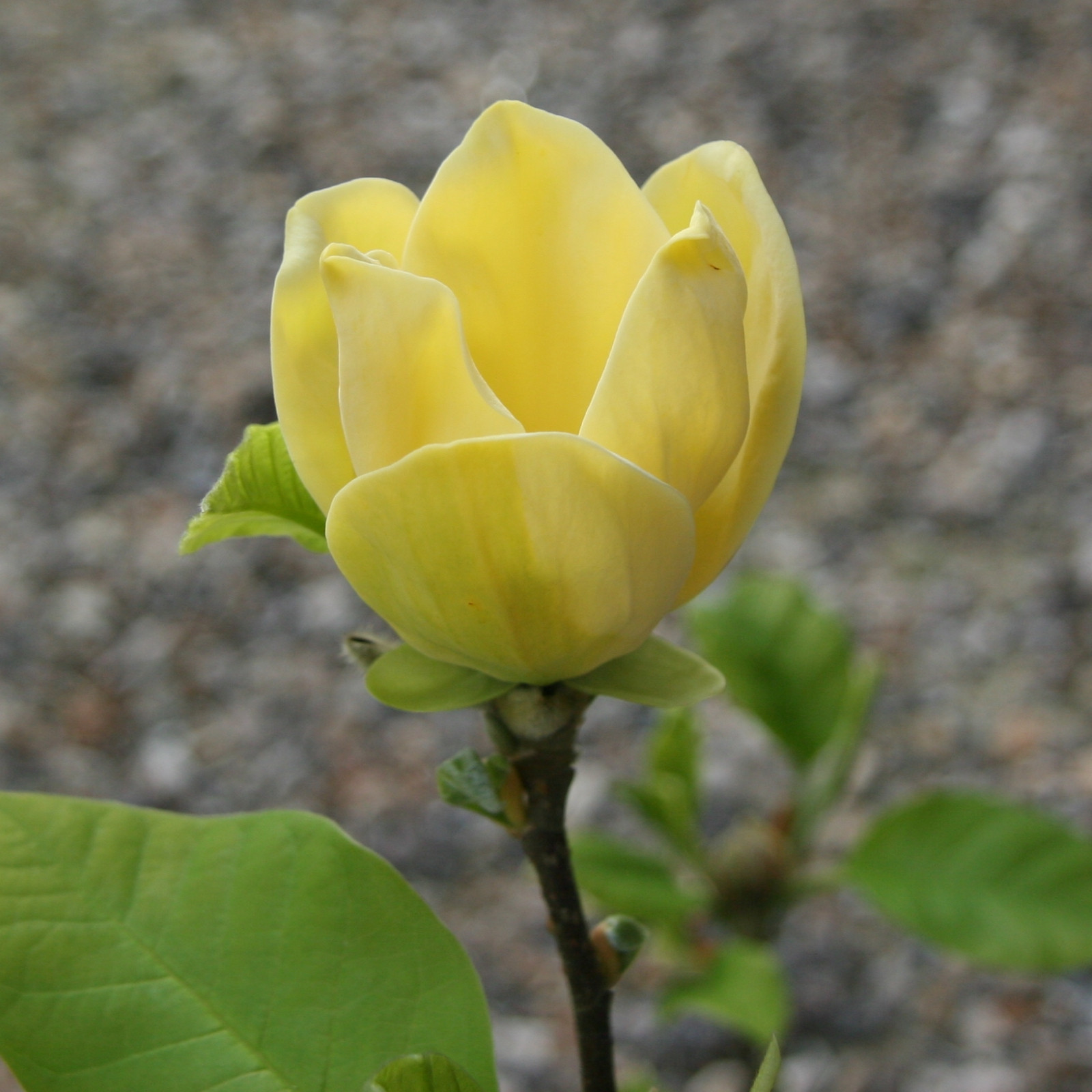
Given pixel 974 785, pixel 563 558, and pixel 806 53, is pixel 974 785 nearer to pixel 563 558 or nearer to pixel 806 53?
pixel 563 558

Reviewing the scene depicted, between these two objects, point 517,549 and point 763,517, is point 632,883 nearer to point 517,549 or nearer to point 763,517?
point 517,549

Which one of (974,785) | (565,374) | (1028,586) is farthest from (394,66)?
(565,374)

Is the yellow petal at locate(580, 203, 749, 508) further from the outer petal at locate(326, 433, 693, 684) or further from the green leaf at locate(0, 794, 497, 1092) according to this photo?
the green leaf at locate(0, 794, 497, 1092)

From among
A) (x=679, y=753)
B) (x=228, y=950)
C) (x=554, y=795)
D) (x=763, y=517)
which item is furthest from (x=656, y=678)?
(x=763, y=517)

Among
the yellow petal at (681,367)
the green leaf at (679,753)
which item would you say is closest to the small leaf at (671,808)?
the green leaf at (679,753)

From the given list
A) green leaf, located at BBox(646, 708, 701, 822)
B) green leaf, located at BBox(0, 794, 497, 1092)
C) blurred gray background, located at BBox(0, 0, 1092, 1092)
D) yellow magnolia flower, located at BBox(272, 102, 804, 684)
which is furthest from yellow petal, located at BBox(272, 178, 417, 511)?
blurred gray background, located at BBox(0, 0, 1092, 1092)
